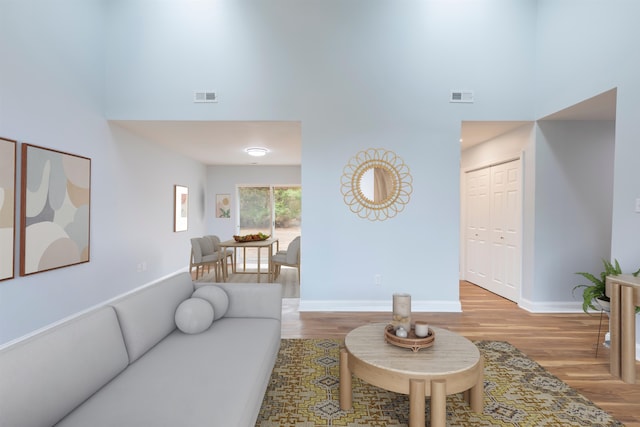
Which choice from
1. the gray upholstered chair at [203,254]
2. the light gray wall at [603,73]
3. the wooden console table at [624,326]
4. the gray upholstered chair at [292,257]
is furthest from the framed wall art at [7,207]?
the light gray wall at [603,73]

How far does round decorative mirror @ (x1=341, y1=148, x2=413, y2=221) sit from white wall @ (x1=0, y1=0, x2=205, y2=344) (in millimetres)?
2982

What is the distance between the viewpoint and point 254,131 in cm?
460

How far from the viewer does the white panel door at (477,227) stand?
5.25 m

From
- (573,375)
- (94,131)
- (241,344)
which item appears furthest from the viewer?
(94,131)

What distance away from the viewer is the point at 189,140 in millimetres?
5215

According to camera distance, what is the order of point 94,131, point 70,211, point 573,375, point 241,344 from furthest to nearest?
point 94,131, point 70,211, point 573,375, point 241,344

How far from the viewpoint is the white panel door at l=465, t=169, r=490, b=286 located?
525cm

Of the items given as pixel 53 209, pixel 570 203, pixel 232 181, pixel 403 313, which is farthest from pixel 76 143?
pixel 570 203

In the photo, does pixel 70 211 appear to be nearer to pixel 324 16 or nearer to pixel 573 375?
pixel 324 16

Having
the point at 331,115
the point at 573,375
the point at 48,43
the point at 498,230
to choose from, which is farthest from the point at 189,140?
the point at 573,375

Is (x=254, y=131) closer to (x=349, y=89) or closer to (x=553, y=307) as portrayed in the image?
(x=349, y=89)

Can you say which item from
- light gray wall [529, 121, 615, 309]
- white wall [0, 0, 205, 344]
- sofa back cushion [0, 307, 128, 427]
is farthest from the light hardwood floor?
white wall [0, 0, 205, 344]

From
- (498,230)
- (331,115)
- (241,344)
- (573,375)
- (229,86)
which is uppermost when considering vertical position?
(229,86)

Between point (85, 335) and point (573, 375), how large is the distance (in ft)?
10.5
